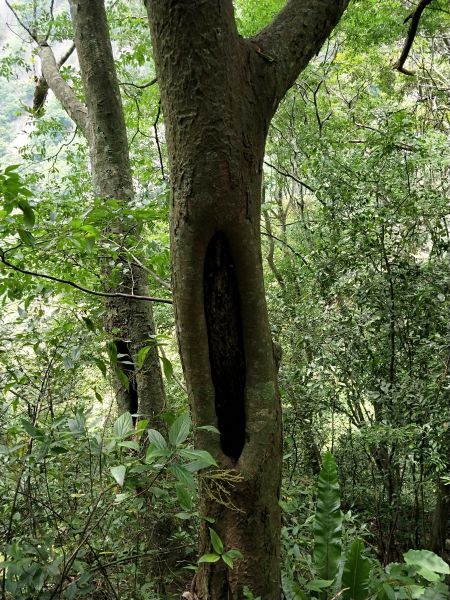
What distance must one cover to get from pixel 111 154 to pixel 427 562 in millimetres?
3129

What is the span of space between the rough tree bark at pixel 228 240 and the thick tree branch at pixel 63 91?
98.1 inches

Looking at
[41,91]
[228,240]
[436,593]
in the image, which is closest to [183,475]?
[228,240]

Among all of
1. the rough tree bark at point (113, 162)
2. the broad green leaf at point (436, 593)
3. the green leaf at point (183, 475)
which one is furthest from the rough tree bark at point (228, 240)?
the rough tree bark at point (113, 162)

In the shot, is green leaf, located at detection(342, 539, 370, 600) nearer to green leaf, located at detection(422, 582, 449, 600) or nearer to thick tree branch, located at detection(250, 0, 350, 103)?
green leaf, located at detection(422, 582, 449, 600)

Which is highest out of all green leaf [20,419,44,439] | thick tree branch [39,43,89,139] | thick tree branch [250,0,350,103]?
thick tree branch [39,43,89,139]

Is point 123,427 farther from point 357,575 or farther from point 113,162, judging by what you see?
point 113,162

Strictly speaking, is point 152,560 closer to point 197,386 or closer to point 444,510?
point 197,386

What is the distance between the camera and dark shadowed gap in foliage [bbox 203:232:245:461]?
1.67 m

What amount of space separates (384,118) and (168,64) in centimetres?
266

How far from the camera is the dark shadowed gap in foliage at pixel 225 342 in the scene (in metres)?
1.67

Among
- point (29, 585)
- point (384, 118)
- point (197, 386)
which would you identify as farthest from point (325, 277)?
point (29, 585)

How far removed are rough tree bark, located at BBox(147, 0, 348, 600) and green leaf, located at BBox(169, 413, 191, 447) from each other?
0.90ft

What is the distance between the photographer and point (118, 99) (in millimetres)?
3615

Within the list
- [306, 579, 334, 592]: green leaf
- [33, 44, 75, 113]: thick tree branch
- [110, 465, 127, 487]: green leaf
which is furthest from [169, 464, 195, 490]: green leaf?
[33, 44, 75, 113]: thick tree branch
